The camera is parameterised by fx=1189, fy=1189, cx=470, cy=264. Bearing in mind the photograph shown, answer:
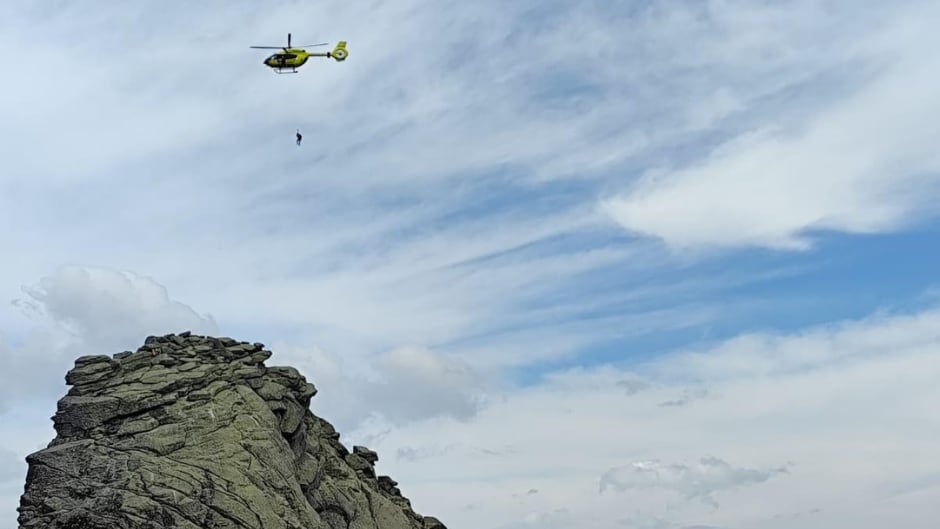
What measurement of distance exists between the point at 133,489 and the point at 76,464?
149 inches

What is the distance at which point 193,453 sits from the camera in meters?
71.6

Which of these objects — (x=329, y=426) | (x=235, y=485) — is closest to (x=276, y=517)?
(x=235, y=485)

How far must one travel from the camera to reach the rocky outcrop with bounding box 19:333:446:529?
6650 cm

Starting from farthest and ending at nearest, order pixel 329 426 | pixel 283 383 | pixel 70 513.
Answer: pixel 329 426 < pixel 283 383 < pixel 70 513

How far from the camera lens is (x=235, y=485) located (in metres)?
70.4

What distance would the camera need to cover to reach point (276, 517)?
70188mm

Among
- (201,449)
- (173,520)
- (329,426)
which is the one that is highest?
(329,426)

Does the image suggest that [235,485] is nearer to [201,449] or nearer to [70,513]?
[201,449]

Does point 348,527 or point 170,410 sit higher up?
point 170,410

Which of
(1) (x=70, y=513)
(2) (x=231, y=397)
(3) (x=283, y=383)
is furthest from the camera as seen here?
(3) (x=283, y=383)

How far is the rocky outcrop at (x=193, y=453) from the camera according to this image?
66.5 m

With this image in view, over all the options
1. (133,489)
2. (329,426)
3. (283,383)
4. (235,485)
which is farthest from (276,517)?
(329,426)

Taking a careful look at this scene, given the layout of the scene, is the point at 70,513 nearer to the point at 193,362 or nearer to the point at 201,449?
the point at 201,449

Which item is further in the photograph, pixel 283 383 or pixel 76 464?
pixel 283 383
